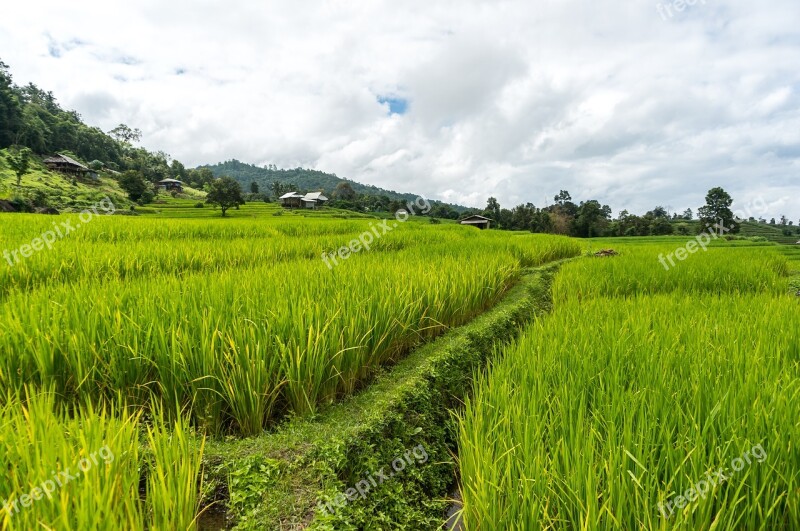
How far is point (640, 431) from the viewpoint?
1452mm

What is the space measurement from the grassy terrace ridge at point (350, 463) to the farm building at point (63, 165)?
60.2 m

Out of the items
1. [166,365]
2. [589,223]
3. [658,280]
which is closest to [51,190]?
[166,365]

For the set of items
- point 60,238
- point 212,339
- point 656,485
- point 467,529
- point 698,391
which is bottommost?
point 467,529

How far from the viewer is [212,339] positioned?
6.66 feet

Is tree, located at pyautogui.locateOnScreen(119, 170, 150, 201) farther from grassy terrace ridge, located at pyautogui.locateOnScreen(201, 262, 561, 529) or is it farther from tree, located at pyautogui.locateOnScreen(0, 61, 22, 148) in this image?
grassy terrace ridge, located at pyautogui.locateOnScreen(201, 262, 561, 529)

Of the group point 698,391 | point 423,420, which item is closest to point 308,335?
point 423,420

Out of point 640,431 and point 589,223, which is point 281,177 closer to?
point 589,223

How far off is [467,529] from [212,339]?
5.12ft

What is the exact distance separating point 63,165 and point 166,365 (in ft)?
199

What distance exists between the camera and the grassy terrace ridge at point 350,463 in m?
1.53

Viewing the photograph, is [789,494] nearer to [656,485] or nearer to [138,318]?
[656,485]

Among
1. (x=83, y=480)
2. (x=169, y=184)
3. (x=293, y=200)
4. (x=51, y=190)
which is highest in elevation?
(x=169, y=184)

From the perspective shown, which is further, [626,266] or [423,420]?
[626,266]

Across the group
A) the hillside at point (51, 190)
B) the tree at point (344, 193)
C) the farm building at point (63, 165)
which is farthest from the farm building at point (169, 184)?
the tree at point (344, 193)
